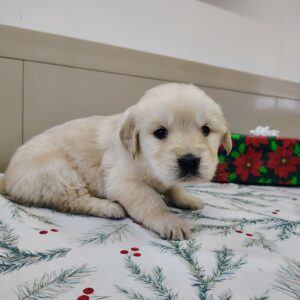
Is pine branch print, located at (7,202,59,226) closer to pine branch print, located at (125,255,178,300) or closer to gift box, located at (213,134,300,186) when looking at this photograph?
pine branch print, located at (125,255,178,300)

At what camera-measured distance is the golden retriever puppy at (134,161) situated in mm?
1165

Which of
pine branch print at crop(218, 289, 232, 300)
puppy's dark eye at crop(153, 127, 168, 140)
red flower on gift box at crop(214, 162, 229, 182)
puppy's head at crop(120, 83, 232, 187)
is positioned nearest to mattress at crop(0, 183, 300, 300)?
pine branch print at crop(218, 289, 232, 300)

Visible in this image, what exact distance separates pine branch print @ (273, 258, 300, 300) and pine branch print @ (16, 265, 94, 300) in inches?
21.4

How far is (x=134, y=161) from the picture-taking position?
137cm

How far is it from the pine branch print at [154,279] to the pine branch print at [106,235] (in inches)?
7.0

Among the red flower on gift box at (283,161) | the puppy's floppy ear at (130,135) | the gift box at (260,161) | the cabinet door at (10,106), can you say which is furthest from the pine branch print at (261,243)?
the cabinet door at (10,106)

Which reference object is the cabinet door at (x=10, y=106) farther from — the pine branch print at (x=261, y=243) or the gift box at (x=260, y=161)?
the pine branch print at (x=261, y=243)

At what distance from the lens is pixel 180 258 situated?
3.10ft

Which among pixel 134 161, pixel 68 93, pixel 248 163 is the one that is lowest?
pixel 248 163

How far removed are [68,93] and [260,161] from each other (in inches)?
64.4

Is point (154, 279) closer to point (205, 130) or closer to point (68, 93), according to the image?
point (205, 130)

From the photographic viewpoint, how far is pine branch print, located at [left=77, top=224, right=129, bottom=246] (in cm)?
105

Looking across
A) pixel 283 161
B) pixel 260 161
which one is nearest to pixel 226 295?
pixel 260 161

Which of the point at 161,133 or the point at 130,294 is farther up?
the point at 161,133
